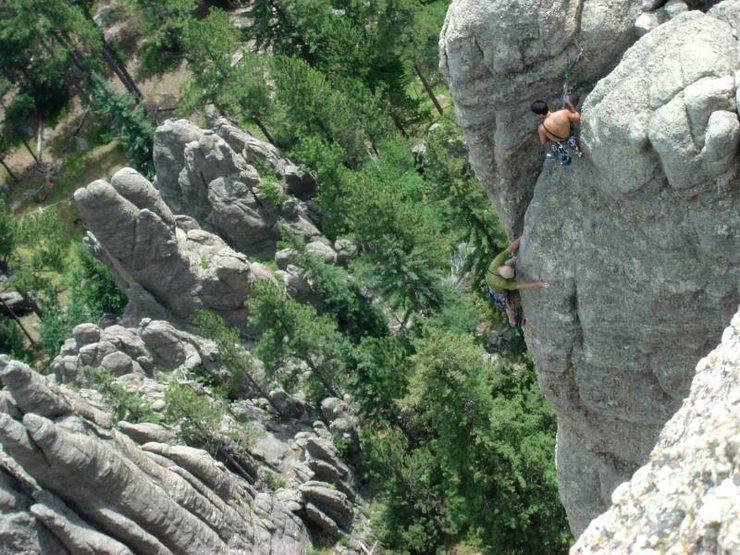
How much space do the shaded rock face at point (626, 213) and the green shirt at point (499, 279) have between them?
413 millimetres

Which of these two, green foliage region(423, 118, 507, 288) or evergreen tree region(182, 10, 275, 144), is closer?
green foliage region(423, 118, 507, 288)

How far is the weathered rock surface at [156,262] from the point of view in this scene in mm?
56844

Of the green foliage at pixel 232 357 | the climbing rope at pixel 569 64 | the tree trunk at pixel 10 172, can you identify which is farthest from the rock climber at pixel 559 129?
the tree trunk at pixel 10 172

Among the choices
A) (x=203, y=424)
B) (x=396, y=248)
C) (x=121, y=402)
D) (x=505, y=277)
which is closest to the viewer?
(x=505, y=277)

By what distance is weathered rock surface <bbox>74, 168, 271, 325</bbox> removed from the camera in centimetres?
5684

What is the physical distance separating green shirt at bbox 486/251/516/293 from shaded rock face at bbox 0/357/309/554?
19722 millimetres

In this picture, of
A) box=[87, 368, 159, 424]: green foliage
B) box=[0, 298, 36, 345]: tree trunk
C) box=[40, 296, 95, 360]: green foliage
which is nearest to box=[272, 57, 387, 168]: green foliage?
box=[40, 296, 95, 360]: green foliage

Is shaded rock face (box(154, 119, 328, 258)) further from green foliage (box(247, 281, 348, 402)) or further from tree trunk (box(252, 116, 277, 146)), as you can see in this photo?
green foliage (box(247, 281, 348, 402))

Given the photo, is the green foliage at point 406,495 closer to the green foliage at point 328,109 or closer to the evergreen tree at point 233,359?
the evergreen tree at point 233,359

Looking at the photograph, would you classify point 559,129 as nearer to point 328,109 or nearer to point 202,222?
point 328,109

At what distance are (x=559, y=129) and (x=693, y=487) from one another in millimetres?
8916

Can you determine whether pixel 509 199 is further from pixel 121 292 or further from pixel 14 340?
pixel 14 340

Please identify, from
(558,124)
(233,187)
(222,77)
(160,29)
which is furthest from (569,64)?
(160,29)

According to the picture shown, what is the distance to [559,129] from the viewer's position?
1833 cm
